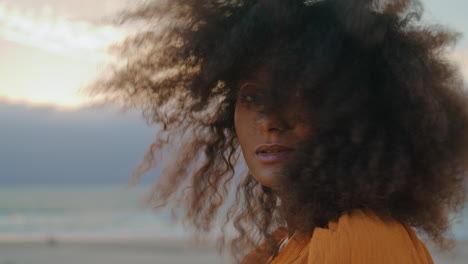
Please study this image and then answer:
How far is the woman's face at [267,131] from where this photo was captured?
1896 millimetres

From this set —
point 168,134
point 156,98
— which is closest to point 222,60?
point 156,98

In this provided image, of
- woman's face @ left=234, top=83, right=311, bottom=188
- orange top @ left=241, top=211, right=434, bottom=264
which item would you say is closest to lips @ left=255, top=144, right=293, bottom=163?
woman's face @ left=234, top=83, right=311, bottom=188

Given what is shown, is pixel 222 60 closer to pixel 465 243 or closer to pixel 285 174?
pixel 285 174

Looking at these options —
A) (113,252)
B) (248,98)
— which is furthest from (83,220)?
(248,98)

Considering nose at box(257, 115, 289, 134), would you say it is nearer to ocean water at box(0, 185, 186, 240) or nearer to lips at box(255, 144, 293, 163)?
lips at box(255, 144, 293, 163)

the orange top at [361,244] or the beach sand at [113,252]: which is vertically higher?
the beach sand at [113,252]

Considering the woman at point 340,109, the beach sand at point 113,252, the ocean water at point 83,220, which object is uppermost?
the ocean water at point 83,220

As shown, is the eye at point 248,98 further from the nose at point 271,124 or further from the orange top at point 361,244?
the orange top at point 361,244

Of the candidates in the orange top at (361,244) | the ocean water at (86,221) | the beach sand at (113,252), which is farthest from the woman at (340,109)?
the ocean water at (86,221)

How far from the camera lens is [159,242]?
17.0 metres

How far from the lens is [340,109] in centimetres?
178

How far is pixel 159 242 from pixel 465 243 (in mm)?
7657

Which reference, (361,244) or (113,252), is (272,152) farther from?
(113,252)

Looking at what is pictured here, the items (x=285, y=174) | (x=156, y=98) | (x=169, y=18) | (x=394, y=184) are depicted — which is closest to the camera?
(x=394, y=184)
